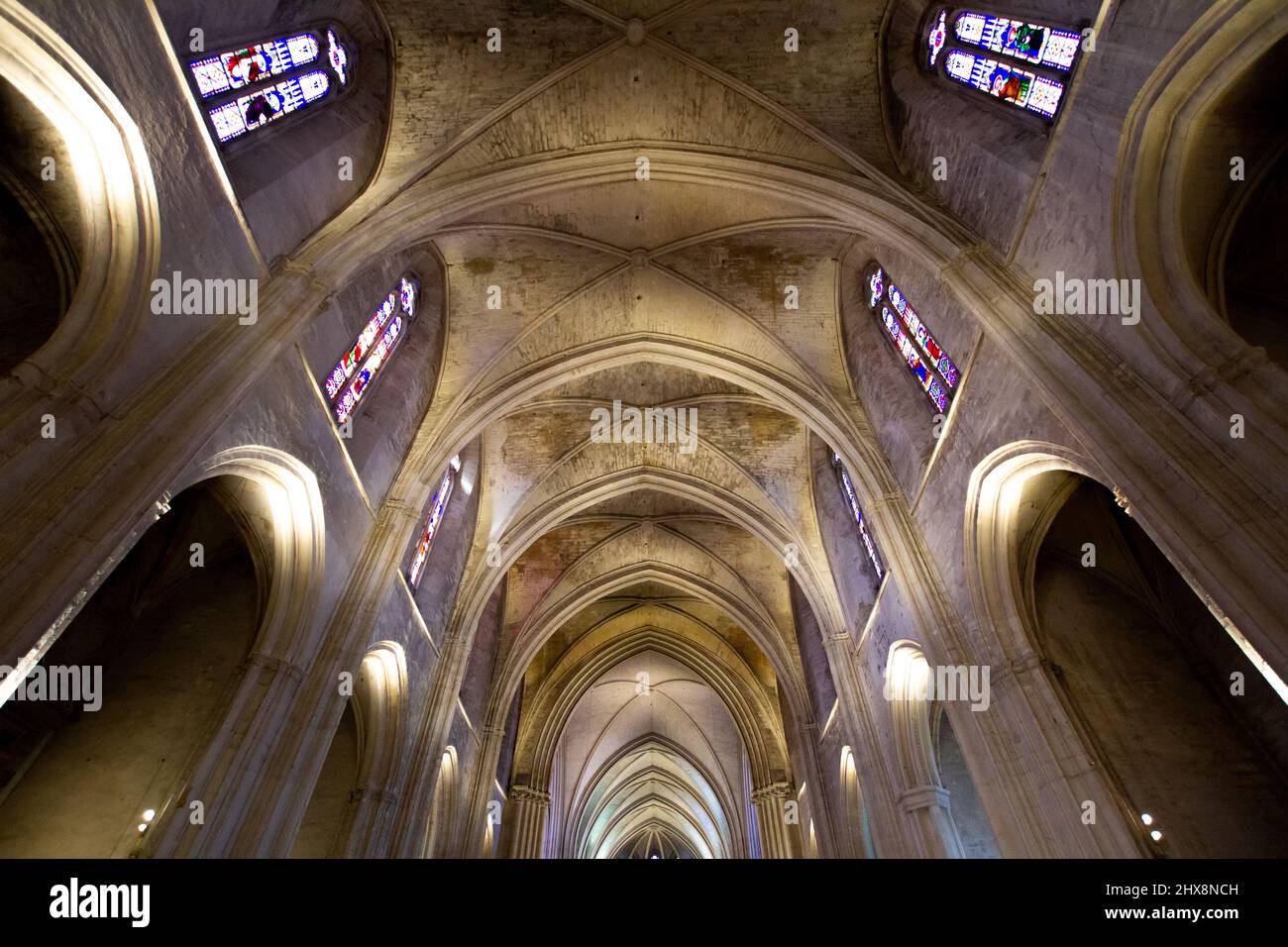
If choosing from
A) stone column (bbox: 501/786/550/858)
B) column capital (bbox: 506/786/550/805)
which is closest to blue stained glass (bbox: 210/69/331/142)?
stone column (bbox: 501/786/550/858)

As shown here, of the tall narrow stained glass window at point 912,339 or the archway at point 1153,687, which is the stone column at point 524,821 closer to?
the archway at point 1153,687

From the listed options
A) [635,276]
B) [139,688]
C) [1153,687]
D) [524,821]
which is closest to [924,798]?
[1153,687]

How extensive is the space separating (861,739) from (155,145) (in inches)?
508

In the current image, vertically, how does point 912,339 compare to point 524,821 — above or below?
above

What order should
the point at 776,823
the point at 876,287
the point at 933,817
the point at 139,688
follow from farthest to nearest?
the point at 776,823, the point at 876,287, the point at 933,817, the point at 139,688

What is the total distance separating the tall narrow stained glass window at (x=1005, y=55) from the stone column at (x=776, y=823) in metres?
17.7

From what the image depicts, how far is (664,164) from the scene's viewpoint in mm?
10781

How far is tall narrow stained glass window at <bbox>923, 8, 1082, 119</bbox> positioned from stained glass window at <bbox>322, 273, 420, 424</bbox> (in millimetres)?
9347

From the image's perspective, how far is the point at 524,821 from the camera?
757 inches

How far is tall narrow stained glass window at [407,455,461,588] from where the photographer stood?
41.0 ft

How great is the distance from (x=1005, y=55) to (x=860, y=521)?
802 centimetres

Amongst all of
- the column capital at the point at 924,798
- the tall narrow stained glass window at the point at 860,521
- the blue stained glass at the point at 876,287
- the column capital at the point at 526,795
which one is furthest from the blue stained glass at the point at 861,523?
the column capital at the point at 526,795

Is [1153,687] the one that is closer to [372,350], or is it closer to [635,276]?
[635,276]
